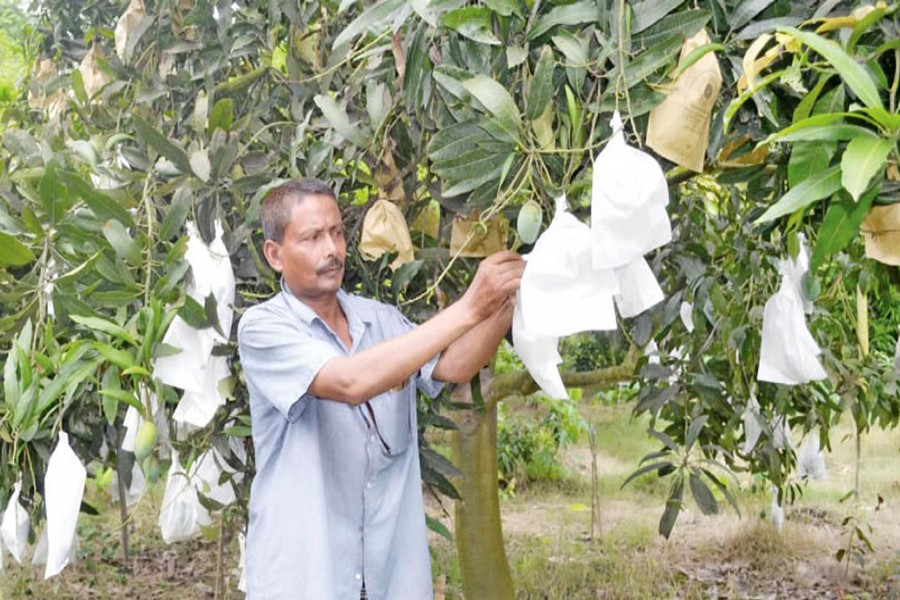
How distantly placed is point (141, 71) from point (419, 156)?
73 centimetres

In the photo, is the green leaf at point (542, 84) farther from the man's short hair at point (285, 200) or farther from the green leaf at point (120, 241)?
the green leaf at point (120, 241)

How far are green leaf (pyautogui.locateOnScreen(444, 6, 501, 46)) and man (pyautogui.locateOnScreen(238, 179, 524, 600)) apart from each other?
38cm

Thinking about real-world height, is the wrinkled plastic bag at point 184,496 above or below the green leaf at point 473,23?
below

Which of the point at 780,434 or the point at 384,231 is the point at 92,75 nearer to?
the point at 384,231

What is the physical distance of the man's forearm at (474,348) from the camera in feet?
4.60

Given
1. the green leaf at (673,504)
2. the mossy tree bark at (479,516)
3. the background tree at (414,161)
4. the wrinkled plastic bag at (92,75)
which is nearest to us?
the background tree at (414,161)

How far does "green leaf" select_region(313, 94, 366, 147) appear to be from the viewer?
1492mm

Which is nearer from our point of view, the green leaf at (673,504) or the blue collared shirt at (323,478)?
the blue collared shirt at (323,478)

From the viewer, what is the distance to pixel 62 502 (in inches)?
56.5

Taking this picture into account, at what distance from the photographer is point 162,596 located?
11.7 feet

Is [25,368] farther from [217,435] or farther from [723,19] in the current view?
[723,19]

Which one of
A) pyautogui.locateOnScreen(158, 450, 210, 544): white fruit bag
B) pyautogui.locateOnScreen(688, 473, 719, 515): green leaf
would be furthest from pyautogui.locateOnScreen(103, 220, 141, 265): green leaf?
pyautogui.locateOnScreen(688, 473, 719, 515): green leaf

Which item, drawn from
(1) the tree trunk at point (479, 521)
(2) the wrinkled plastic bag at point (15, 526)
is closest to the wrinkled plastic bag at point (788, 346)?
(2) the wrinkled plastic bag at point (15, 526)

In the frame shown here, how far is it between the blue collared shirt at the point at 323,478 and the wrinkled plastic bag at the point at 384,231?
103mm
